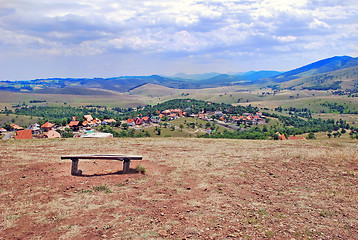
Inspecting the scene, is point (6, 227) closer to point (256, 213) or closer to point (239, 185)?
point (256, 213)

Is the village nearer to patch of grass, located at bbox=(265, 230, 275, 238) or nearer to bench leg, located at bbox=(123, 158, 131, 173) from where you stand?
bench leg, located at bbox=(123, 158, 131, 173)

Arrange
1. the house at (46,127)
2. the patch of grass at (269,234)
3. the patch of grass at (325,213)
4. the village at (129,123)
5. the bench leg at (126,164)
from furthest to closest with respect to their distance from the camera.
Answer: the village at (129,123) → the house at (46,127) → the bench leg at (126,164) → the patch of grass at (325,213) → the patch of grass at (269,234)

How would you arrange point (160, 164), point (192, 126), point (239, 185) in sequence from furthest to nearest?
point (192, 126) < point (160, 164) < point (239, 185)

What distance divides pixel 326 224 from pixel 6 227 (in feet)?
37.2

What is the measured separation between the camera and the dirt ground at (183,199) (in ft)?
27.1

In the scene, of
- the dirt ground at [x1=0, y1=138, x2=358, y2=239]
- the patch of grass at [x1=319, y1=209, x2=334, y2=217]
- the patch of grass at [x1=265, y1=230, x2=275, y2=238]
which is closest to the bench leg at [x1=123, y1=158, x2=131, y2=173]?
the dirt ground at [x1=0, y1=138, x2=358, y2=239]

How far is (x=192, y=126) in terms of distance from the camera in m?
136

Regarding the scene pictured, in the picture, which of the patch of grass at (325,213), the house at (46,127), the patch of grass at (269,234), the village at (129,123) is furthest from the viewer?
the village at (129,123)

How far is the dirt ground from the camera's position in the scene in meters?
8.27

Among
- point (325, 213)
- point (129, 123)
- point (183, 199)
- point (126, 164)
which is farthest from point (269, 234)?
point (129, 123)

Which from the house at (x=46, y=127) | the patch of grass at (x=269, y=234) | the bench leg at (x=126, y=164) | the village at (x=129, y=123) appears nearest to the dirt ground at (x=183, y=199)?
the patch of grass at (x=269, y=234)

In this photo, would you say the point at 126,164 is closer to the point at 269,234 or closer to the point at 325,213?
the point at 269,234

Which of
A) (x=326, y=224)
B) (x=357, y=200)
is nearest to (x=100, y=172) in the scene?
(x=326, y=224)

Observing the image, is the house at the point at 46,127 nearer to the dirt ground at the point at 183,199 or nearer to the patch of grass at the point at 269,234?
the dirt ground at the point at 183,199
